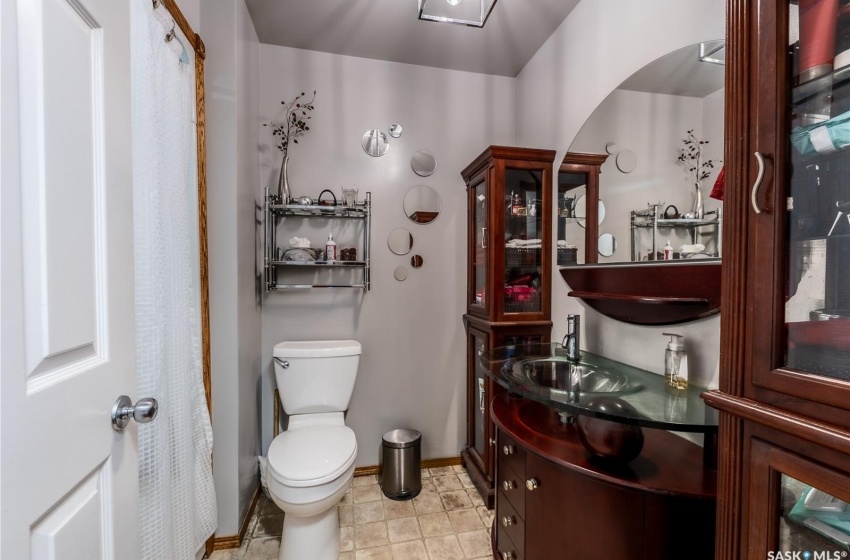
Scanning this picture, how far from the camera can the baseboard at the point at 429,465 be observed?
92.5 inches

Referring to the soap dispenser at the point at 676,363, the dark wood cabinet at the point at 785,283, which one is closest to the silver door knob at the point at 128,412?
the dark wood cabinet at the point at 785,283

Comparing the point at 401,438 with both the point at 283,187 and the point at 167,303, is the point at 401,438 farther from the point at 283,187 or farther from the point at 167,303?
the point at 283,187

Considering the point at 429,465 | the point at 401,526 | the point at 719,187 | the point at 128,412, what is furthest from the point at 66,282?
the point at 429,465

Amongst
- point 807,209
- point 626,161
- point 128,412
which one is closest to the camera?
point 807,209

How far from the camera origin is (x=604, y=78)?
166 cm

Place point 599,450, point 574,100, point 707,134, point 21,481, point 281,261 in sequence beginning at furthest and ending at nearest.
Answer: point 281,261, point 574,100, point 707,134, point 599,450, point 21,481

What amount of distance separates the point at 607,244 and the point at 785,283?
1041 mm

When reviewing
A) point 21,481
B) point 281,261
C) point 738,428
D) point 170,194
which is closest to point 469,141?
point 281,261

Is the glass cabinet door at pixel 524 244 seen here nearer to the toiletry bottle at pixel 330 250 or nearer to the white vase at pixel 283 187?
the toiletry bottle at pixel 330 250

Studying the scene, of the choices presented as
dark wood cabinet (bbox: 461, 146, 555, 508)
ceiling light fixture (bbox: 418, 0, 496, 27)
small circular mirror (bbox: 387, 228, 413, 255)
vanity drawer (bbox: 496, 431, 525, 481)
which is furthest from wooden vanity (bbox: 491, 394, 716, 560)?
ceiling light fixture (bbox: 418, 0, 496, 27)

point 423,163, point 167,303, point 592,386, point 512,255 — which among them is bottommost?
point 592,386

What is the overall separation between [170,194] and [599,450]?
1.58 meters

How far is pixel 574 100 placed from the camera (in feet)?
6.17

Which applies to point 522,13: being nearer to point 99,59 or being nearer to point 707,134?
point 707,134
